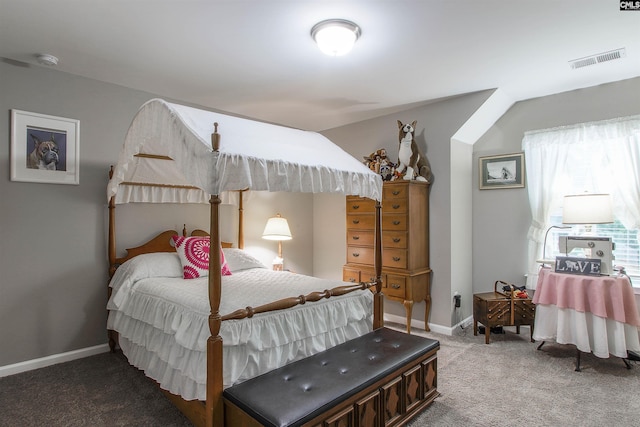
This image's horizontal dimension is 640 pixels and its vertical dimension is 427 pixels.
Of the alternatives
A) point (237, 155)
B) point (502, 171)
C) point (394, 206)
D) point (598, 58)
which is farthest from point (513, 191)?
point (237, 155)

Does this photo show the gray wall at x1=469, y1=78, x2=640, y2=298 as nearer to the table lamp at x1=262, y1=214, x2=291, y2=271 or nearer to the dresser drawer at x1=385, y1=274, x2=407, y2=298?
the dresser drawer at x1=385, y1=274, x2=407, y2=298

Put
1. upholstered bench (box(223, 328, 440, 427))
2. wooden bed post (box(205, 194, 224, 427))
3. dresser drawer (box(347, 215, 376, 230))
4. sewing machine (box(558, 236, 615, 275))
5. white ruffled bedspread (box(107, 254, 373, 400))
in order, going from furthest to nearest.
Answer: dresser drawer (box(347, 215, 376, 230)), sewing machine (box(558, 236, 615, 275)), white ruffled bedspread (box(107, 254, 373, 400)), wooden bed post (box(205, 194, 224, 427)), upholstered bench (box(223, 328, 440, 427))

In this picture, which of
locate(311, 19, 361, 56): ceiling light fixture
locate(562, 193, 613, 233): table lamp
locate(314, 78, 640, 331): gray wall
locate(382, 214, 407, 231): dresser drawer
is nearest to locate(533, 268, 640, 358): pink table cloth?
locate(562, 193, 613, 233): table lamp

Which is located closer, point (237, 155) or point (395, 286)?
point (237, 155)

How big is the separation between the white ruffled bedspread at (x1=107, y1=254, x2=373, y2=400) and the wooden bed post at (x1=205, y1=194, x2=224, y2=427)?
74mm

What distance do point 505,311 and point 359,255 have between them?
1.61 meters

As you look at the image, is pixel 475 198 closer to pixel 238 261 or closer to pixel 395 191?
pixel 395 191

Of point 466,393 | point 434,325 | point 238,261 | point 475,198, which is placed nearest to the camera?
point 466,393

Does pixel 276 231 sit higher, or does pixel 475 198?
pixel 475 198

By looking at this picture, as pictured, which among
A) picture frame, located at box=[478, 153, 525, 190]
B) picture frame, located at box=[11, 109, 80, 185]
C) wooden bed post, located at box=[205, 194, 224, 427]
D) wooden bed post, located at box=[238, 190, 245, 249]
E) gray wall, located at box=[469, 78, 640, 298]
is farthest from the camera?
wooden bed post, located at box=[238, 190, 245, 249]

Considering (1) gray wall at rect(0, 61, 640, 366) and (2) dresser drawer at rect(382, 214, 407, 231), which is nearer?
(1) gray wall at rect(0, 61, 640, 366)

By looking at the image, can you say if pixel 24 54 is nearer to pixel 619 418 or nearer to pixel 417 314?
pixel 417 314

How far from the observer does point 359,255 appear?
4.20 meters

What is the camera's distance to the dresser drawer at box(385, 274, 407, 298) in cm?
380
